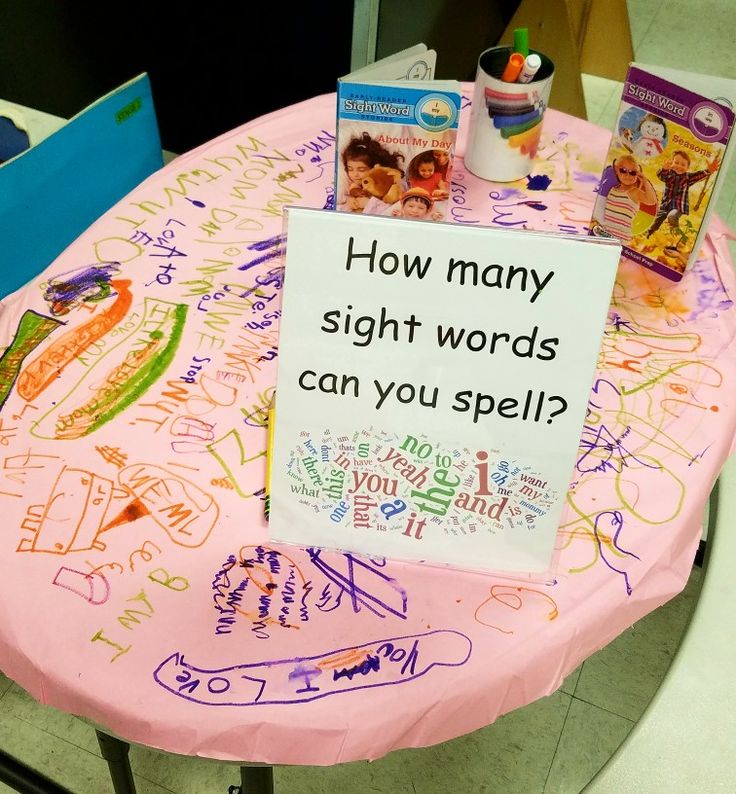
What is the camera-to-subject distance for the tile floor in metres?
1.48

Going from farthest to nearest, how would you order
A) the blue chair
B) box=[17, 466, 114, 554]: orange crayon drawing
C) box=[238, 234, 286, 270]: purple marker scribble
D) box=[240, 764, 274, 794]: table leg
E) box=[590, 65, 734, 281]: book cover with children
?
the blue chair → box=[238, 234, 286, 270]: purple marker scribble → box=[590, 65, 734, 281]: book cover with children → box=[240, 764, 274, 794]: table leg → box=[17, 466, 114, 554]: orange crayon drawing

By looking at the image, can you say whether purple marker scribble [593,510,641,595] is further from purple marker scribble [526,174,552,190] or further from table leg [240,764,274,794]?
purple marker scribble [526,174,552,190]

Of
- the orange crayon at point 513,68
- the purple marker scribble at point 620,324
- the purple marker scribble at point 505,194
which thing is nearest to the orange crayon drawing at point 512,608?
the purple marker scribble at point 620,324

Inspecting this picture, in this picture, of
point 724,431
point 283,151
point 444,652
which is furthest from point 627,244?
point 444,652

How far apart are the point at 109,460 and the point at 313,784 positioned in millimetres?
889

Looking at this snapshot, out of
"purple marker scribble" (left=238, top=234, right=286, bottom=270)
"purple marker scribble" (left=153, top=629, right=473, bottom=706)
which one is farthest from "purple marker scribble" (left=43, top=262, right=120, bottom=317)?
"purple marker scribble" (left=153, top=629, right=473, bottom=706)

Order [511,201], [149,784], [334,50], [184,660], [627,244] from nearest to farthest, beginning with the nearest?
[184,660]
[627,244]
[511,201]
[149,784]
[334,50]

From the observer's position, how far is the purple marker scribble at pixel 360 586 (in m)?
0.79

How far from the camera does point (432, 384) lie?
764 millimetres

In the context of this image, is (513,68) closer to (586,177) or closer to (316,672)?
(586,177)

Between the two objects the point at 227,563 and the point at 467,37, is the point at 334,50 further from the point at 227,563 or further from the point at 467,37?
the point at 227,563

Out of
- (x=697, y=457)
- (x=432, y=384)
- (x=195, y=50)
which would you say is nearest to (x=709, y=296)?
(x=697, y=457)

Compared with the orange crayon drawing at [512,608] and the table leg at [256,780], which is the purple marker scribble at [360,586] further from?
the table leg at [256,780]

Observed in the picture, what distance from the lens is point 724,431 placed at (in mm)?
977
